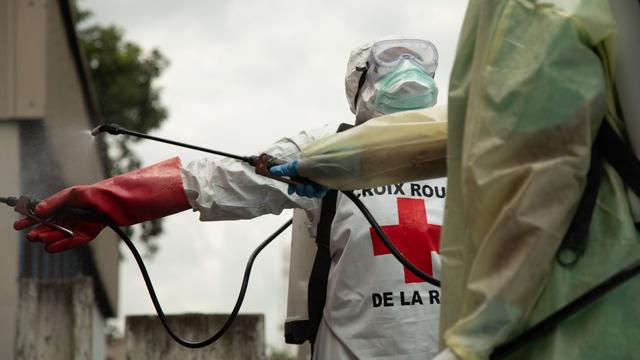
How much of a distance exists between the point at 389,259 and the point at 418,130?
1.28m

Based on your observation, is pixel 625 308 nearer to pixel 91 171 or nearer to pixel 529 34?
pixel 529 34

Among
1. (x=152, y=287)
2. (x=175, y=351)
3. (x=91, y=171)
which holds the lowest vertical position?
(x=175, y=351)

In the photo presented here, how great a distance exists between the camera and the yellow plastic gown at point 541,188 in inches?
114

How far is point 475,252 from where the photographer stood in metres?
3.09

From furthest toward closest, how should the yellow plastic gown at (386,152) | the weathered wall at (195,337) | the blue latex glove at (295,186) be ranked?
the weathered wall at (195,337) < the blue latex glove at (295,186) < the yellow plastic gown at (386,152)

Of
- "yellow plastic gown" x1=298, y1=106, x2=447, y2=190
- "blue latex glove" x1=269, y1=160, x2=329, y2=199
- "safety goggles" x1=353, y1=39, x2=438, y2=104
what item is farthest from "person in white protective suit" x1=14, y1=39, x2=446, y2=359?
"yellow plastic gown" x1=298, y1=106, x2=447, y2=190

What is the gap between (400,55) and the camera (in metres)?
5.37

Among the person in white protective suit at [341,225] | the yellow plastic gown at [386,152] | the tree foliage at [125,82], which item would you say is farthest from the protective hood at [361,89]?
the tree foliage at [125,82]

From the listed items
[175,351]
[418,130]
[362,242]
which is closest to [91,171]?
[175,351]

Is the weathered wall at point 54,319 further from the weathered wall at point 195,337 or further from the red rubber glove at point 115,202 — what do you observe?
the red rubber glove at point 115,202

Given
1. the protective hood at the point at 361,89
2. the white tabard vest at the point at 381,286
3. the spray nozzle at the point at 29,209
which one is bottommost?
the white tabard vest at the point at 381,286

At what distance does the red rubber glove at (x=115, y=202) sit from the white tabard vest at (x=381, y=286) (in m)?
0.63

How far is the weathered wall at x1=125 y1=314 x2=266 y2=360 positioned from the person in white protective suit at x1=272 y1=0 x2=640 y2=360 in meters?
3.46

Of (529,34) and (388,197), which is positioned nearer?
(529,34)
